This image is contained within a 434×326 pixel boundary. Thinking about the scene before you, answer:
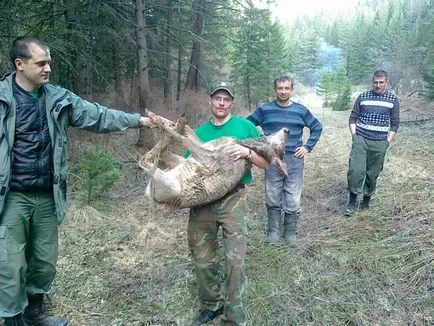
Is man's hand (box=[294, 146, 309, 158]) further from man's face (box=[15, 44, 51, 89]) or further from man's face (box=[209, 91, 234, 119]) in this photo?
man's face (box=[15, 44, 51, 89])

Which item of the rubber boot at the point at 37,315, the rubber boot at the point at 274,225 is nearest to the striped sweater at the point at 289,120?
the rubber boot at the point at 274,225

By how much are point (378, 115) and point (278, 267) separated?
9.17 feet

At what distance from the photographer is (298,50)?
76.0 meters

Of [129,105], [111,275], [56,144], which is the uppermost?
[56,144]

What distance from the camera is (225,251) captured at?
126 inches

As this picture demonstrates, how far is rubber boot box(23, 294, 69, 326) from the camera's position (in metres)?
3.36

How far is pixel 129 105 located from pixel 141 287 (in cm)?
1000

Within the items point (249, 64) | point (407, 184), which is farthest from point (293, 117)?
point (249, 64)

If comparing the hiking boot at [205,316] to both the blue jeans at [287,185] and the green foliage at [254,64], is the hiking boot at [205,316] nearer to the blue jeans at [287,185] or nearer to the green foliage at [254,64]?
the blue jeans at [287,185]

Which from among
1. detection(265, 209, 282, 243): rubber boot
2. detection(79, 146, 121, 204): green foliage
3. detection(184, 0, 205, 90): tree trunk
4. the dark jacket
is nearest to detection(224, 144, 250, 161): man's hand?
the dark jacket

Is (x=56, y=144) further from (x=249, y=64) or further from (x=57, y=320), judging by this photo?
(x=249, y=64)

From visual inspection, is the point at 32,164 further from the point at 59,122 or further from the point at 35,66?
the point at 35,66

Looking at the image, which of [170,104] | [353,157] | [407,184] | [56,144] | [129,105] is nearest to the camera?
[56,144]

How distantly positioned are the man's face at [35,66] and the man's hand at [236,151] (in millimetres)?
1572
